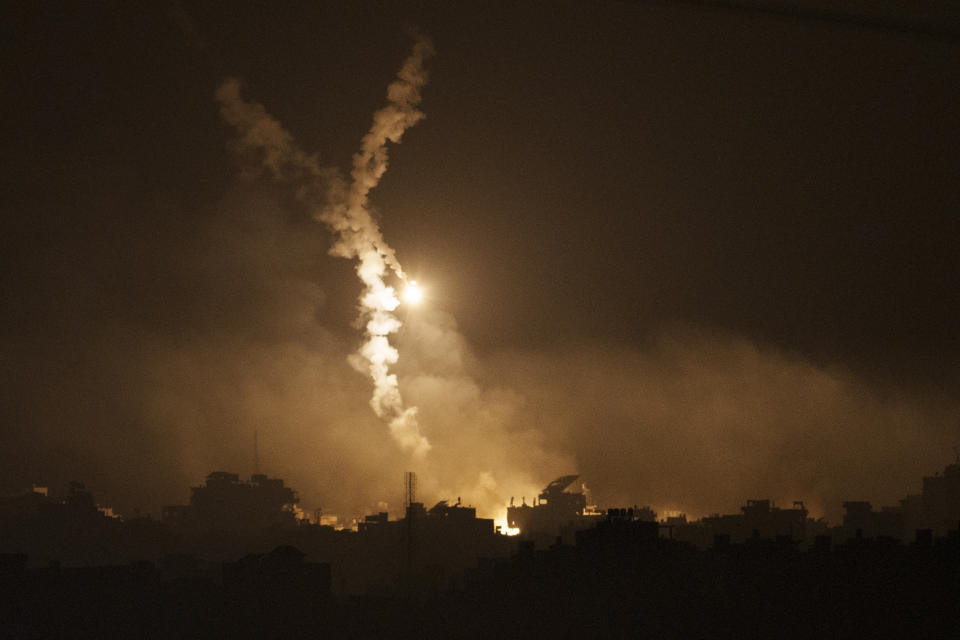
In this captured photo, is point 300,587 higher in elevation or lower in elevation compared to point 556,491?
lower

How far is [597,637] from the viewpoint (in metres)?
27.4

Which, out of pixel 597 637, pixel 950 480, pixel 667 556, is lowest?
pixel 597 637

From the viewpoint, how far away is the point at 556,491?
46.7m

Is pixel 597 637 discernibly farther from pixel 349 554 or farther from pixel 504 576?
pixel 349 554

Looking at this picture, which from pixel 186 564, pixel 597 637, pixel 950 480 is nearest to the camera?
pixel 597 637

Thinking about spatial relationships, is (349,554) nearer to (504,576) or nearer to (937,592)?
(504,576)

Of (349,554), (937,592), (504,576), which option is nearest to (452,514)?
(349,554)

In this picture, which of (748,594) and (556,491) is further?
(556,491)

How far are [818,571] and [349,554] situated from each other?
17673 mm

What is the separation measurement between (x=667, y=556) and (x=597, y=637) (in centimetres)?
444

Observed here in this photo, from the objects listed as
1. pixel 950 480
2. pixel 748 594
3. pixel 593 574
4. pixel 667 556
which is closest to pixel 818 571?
pixel 748 594

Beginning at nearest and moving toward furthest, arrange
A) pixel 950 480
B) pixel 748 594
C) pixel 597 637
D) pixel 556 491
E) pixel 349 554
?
pixel 597 637
pixel 748 594
pixel 349 554
pixel 950 480
pixel 556 491

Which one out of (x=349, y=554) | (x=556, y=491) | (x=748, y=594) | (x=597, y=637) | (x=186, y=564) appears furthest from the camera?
(x=556, y=491)

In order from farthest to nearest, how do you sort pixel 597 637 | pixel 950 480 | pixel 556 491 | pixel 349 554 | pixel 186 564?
pixel 556 491
pixel 950 480
pixel 349 554
pixel 186 564
pixel 597 637
